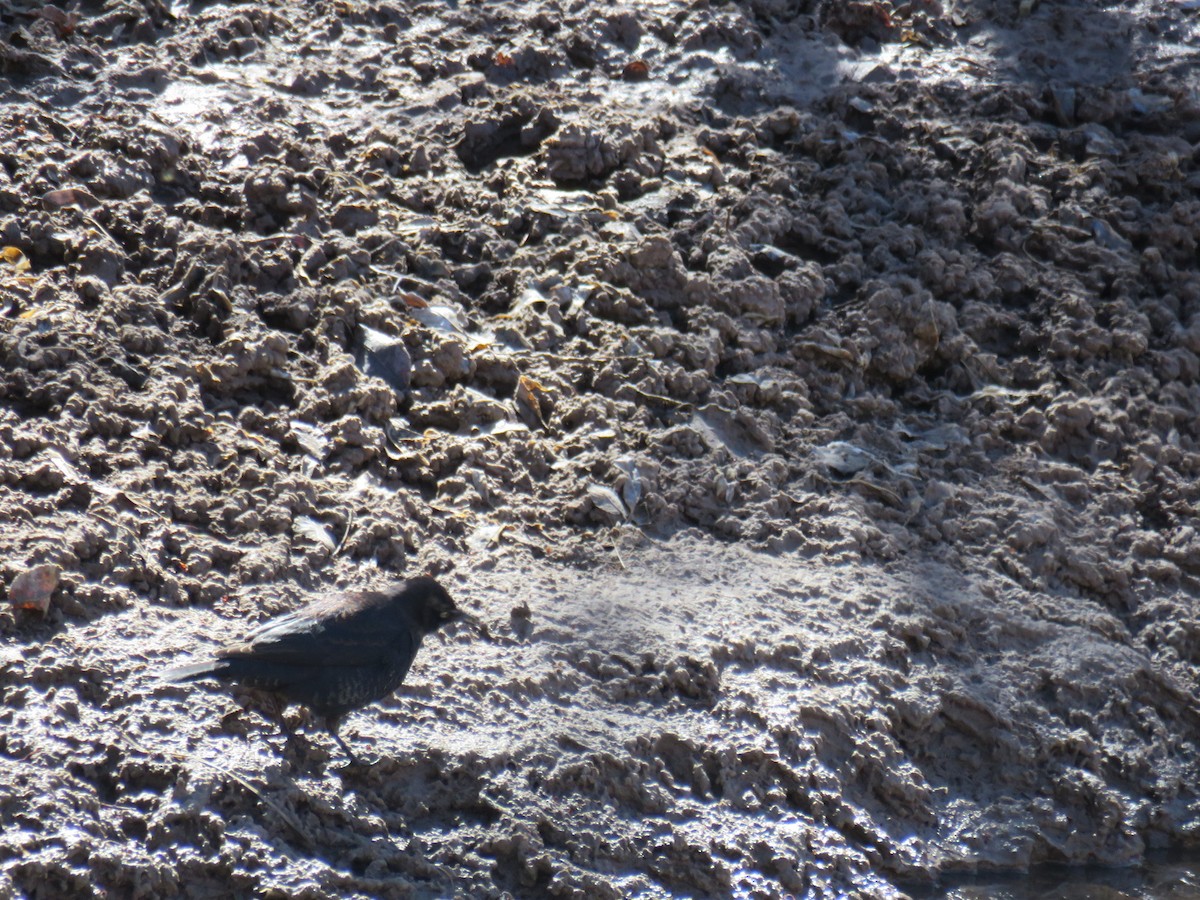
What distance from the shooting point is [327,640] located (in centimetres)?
395

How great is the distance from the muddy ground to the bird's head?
192 mm

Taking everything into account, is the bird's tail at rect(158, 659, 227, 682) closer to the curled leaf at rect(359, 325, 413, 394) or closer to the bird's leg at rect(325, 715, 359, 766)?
the bird's leg at rect(325, 715, 359, 766)

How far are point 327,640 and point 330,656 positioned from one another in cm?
5

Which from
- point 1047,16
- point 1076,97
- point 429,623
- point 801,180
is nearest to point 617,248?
point 801,180

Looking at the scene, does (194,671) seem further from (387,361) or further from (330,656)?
(387,361)

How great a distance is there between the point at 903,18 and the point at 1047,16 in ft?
2.85

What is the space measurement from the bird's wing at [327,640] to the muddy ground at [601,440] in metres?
0.23

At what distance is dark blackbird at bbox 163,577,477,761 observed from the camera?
384 cm

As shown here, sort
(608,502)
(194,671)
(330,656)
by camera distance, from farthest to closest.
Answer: (608,502)
(330,656)
(194,671)

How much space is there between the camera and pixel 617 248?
6078mm

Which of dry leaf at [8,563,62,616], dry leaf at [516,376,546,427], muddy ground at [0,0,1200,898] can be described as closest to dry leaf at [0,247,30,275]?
muddy ground at [0,0,1200,898]

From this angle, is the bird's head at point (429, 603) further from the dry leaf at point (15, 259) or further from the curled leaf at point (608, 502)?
the dry leaf at point (15, 259)

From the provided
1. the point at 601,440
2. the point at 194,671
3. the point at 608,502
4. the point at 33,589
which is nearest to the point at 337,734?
the point at 194,671

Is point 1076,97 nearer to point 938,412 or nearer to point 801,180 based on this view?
point 801,180
